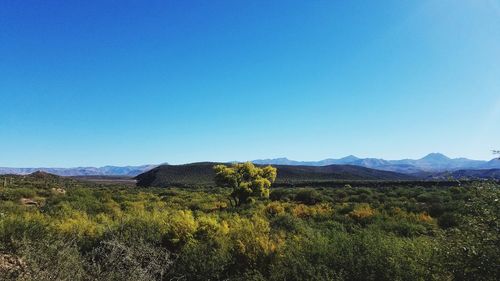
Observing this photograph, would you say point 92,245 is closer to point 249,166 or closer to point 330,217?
point 330,217

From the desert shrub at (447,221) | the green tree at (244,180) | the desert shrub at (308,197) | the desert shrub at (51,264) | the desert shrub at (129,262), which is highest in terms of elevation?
the green tree at (244,180)

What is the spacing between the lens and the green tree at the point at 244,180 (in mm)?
30250

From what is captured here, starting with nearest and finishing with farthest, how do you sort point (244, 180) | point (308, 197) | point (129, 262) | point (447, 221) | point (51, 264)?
point (51, 264) < point (129, 262) < point (447, 221) < point (244, 180) < point (308, 197)

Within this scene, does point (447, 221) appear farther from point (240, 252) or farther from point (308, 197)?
point (308, 197)

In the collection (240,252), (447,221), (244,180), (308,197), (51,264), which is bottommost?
(447,221)

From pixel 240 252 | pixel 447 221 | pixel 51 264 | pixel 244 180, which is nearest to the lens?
pixel 51 264

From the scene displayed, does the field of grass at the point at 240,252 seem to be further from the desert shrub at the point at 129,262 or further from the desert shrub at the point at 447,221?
the desert shrub at the point at 447,221

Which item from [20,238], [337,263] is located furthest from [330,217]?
[20,238]

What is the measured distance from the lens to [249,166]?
105 feet

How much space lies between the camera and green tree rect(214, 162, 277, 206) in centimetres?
3025

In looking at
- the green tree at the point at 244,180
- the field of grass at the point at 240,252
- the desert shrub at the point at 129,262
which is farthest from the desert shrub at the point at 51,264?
the green tree at the point at 244,180

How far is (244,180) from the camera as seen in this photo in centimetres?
3177

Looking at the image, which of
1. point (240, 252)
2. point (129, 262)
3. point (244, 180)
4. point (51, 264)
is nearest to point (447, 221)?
point (244, 180)

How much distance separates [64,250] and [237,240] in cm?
425
